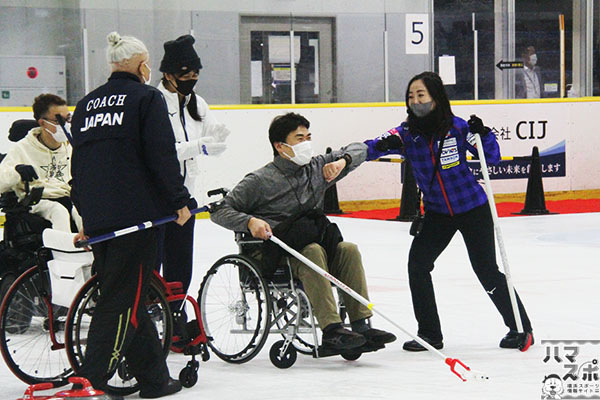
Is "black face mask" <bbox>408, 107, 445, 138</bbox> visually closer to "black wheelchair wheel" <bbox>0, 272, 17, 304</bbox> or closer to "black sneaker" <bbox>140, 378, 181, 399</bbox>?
"black sneaker" <bbox>140, 378, 181, 399</bbox>

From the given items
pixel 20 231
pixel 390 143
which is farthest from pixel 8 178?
pixel 390 143

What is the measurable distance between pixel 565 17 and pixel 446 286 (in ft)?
23.7

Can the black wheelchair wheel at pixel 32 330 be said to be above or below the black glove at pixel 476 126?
below

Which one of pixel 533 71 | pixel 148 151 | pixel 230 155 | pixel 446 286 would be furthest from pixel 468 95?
pixel 148 151

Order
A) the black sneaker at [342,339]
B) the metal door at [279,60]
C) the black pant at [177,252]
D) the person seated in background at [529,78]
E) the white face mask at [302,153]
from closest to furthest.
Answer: the black sneaker at [342,339] → the white face mask at [302,153] → the black pant at [177,252] → the metal door at [279,60] → the person seated in background at [529,78]

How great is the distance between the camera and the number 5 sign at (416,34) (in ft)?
37.2

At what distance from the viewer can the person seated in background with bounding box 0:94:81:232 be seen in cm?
472

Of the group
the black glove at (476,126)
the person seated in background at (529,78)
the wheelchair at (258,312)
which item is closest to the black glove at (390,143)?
the black glove at (476,126)

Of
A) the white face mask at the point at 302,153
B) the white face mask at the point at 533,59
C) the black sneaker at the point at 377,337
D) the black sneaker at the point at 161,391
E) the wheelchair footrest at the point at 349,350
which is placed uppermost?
the white face mask at the point at 533,59

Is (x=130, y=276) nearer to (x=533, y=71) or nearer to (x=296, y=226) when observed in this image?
(x=296, y=226)

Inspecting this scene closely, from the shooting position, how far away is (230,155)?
10.3 metres

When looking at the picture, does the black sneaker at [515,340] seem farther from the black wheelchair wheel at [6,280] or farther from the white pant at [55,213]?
the black wheelchair wheel at [6,280]

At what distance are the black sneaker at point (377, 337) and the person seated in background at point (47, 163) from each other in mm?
1547

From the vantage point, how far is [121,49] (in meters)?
3.36
